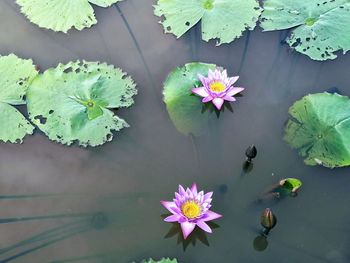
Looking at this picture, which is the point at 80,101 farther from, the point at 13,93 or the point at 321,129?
the point at 321,129

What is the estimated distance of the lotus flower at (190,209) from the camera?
9.60 feet

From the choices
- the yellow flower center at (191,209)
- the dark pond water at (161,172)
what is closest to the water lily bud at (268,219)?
the dark pond water at (161,172)

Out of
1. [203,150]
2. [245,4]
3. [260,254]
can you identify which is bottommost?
[260,254]

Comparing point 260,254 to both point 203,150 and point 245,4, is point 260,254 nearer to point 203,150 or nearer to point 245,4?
point 203,150

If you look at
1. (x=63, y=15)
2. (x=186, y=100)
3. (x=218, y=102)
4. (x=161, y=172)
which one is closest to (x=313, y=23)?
(x=218, y=102)

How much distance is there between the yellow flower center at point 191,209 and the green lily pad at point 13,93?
1.19 m

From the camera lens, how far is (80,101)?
3.41 m

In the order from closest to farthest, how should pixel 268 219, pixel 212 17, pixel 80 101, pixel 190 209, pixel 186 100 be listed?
pixel 268 219 < pixel 190 209 < pixel 80 101 < pixel 186 100 < pixel 212 17

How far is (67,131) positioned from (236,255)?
1357 millimetres

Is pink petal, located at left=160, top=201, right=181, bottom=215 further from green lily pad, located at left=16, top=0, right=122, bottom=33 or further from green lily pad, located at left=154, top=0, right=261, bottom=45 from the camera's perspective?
green lily pad, located at left=16, top=0, right=122, bottom=33

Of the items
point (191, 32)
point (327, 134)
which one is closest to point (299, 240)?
point (327, 134)

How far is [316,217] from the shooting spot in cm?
312

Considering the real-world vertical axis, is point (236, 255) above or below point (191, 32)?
below

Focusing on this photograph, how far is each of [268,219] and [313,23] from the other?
1.71 metres
